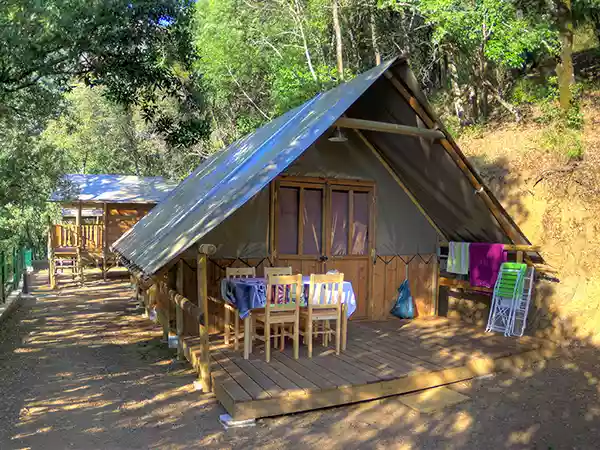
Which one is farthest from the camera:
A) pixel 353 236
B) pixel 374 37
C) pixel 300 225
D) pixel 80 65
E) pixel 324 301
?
pixel 374 37

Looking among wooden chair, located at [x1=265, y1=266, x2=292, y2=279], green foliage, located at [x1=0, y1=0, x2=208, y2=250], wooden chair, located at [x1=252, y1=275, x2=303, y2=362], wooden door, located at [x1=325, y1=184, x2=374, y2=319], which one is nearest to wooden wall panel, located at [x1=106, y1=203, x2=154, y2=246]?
green foliage, located at [x1=0, y1=0, x2=208, y2=250]

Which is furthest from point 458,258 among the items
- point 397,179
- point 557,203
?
point 557,203

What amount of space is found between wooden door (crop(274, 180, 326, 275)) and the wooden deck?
112cm

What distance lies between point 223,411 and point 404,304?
3703 mm

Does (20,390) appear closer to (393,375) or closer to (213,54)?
(393,375)

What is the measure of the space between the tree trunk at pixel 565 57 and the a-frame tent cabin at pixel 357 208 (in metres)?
4.84

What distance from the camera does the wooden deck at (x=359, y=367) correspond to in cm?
379

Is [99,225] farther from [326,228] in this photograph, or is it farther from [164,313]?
[326,228]

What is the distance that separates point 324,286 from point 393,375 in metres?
1.14

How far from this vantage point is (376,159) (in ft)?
21.8

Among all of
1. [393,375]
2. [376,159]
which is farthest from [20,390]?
[376,159]

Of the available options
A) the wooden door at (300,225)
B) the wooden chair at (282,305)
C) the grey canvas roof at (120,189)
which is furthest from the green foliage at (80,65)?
the grey canvas roof at (120,189)

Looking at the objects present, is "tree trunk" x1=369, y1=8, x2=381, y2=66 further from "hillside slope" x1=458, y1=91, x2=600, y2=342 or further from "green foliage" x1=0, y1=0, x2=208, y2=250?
"green foliage" x1=0, y1=0, x2=208, y2=250

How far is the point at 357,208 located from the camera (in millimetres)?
6598
